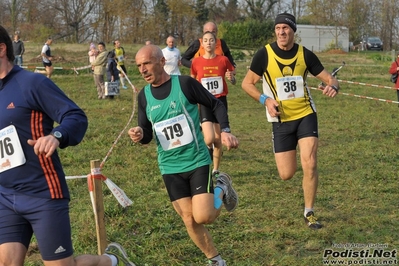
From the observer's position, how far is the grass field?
222 inches

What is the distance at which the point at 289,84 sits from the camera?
6.41 metres

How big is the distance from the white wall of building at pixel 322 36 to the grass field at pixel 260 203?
46.1m

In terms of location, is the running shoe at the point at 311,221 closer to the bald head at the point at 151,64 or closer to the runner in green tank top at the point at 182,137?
the runner in green tank top at the point at 182,137

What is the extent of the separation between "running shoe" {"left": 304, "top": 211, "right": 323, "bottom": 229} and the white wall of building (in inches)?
2096

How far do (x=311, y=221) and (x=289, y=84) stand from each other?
1.51 metres

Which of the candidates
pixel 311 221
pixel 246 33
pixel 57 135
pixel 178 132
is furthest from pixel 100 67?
pixel 246 33

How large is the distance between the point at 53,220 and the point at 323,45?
6307 centimetres

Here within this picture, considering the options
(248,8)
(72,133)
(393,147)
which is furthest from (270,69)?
(248,8)

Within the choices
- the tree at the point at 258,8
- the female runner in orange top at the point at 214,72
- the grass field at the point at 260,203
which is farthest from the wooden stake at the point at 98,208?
the tree at the point at 258,8

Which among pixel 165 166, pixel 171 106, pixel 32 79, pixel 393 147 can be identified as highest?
pixel 32 79

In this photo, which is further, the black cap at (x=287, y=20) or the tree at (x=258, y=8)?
the tree at (x=258, y=8)

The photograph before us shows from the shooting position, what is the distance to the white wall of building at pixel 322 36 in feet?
193

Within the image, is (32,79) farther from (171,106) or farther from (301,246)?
(301,246)

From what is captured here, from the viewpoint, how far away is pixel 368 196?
24.9 ft
